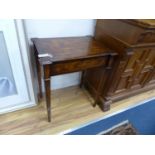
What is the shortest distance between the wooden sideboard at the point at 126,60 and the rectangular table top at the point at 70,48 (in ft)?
0.36

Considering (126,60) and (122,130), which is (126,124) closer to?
(122,130)

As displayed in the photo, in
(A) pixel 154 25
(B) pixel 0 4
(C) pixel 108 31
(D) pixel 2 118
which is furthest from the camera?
(D) pixel 2 118

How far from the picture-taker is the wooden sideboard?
1.05 meters

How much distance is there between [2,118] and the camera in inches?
53.2

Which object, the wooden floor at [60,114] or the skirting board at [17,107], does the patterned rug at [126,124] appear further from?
the skirting board at [17,107]

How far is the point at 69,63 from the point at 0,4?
1.78 ft

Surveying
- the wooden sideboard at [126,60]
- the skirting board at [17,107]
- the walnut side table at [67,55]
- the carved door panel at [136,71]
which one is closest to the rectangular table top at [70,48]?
the walnut side table at [67,55]

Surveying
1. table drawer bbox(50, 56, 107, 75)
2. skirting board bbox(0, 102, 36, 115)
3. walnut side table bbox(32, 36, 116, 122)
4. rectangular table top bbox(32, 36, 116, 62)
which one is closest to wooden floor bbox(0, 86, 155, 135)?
skirting board bbox(0, 102, 36, 115)

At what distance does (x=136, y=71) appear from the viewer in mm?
1393

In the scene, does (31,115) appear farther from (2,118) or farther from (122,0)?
(122,0)

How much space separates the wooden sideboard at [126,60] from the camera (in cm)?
105

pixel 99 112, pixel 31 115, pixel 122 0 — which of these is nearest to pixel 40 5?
pixel 122 0

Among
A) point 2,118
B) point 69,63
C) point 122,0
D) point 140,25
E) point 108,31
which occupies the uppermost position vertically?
point 122,0

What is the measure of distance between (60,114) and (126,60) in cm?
83
